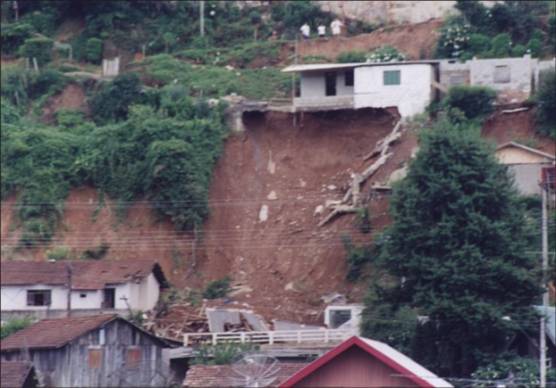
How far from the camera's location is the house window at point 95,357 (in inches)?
1710

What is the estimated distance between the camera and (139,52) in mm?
61625

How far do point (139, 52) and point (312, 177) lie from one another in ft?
36.5

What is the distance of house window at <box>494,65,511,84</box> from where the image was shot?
176 feet

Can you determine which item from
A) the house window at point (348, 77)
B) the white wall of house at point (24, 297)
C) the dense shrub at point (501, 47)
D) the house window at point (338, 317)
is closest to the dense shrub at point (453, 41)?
the dense shrub at point (501, 47)

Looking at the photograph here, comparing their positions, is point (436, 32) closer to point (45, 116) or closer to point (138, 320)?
point (45, 116)

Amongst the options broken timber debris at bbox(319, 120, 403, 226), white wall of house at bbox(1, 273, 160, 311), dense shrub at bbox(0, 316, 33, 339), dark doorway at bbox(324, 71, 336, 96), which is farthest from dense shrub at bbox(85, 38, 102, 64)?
dense shrub at bbox(0, 316, 33, 339)

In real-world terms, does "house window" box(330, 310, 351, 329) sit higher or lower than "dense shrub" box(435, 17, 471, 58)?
lower

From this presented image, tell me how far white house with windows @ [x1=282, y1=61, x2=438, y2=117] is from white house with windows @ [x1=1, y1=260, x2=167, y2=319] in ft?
31.7

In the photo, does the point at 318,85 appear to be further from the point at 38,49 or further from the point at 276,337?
the point at 276,337

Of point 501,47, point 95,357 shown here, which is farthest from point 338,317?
point 501,47

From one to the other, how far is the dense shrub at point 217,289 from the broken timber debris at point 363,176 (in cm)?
353

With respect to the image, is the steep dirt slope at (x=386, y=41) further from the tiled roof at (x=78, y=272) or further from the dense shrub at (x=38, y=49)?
the tiled roof at (x=78, y=272)

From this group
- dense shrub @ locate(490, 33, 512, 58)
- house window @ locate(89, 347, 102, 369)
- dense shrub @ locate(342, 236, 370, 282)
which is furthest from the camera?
dense shrub @ locate(490, 33, 512, 58)

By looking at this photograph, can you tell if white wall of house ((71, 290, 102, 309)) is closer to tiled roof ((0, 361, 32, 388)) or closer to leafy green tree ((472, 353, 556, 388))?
tiled roof ((0, 361, 32, 388))
